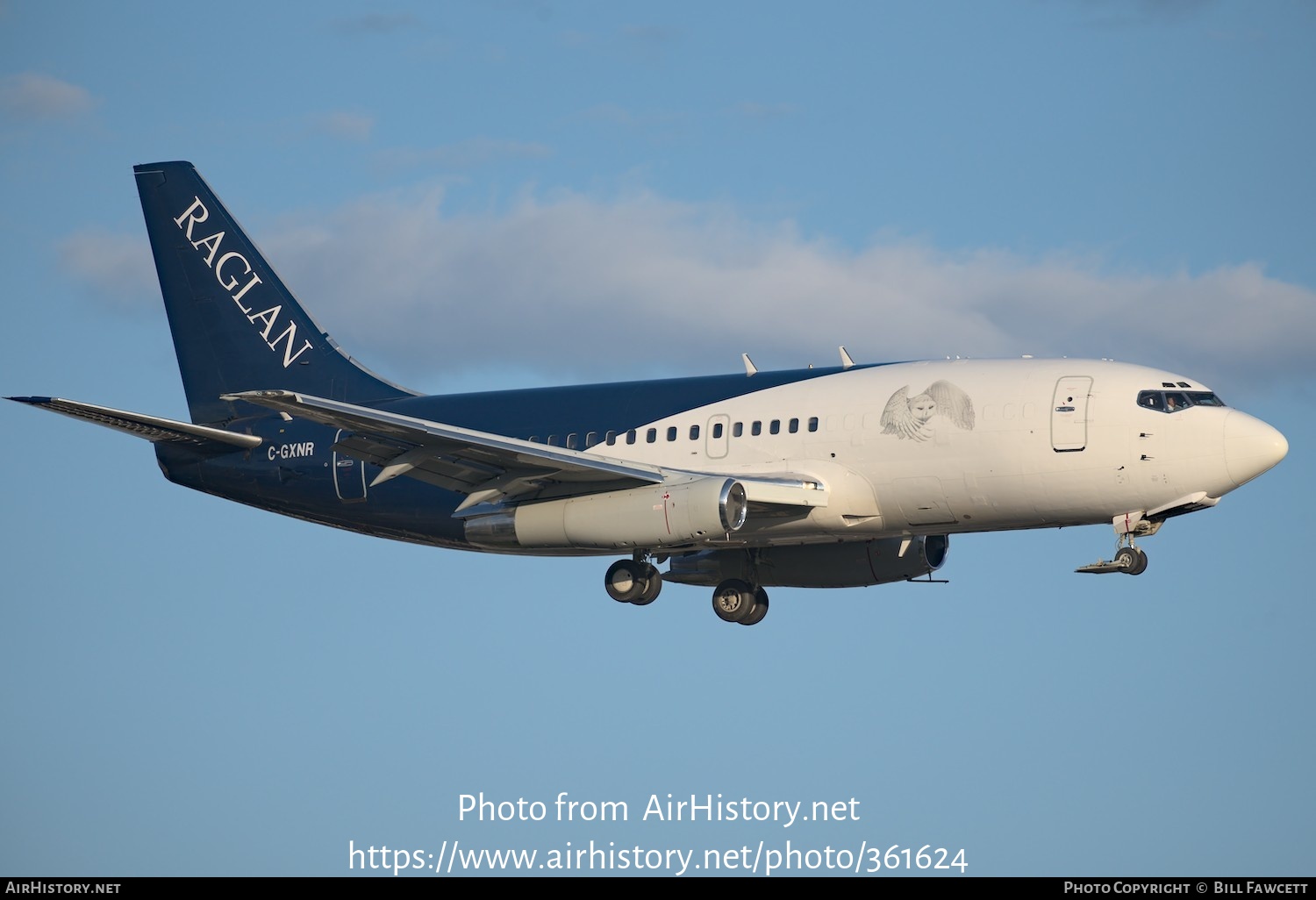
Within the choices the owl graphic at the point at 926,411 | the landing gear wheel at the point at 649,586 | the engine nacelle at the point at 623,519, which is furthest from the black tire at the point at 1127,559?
the landing gear wheel at the point at 649,586

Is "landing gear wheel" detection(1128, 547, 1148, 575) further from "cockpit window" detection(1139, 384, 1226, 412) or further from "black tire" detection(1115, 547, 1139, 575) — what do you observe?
"cockpit window" detection(1139, 384, 1226, 412)

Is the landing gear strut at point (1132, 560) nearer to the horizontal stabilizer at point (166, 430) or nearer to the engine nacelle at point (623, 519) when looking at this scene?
the engine nacelle at point (623, 519)

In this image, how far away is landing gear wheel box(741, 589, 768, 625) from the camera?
186 ft

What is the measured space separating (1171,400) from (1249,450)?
2.25 metres

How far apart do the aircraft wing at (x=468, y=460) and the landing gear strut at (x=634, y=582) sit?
3.45 metres

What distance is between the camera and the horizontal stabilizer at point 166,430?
50719 mm

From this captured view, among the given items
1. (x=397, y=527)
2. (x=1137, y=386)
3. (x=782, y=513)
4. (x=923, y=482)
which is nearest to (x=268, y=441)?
(x=397, y=527)

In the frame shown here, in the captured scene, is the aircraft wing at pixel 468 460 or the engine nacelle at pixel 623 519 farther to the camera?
the engine nacelle at pixel 623 519

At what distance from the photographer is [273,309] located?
60562 millimetres

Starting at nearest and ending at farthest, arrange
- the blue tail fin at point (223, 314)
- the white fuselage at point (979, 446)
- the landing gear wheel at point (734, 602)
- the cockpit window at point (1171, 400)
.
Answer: the white fuselage at point (979, 446) → the cockpit window at point (1171, 400) → the landing gear wheel at point (734, 602) → the blue tail fin at point (223, 314)

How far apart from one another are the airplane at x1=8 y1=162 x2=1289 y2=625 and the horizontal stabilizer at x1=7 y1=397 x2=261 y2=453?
0.30ft

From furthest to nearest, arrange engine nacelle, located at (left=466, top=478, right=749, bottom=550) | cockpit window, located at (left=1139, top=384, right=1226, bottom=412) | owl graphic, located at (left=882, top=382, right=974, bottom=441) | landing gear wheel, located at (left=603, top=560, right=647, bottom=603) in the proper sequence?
1. landing gear wheel, located at (left=603, top=560, right=647, bottom=603)
2. owl graphic, located at (left=882, top=382, right=974, bottom=441)
3. engine nacelle, located at (left=466, top=478, right=749, bottom=550)
4. cockpit window, located at (left=1139, top=384, right=1226, bottom=412)

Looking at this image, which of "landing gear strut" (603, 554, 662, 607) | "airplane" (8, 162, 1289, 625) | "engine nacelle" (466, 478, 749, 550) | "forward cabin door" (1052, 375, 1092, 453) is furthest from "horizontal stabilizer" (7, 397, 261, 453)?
"forward cabin door" (1052, 375, 1092, 453)

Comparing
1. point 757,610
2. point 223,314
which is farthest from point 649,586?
point 223,314
